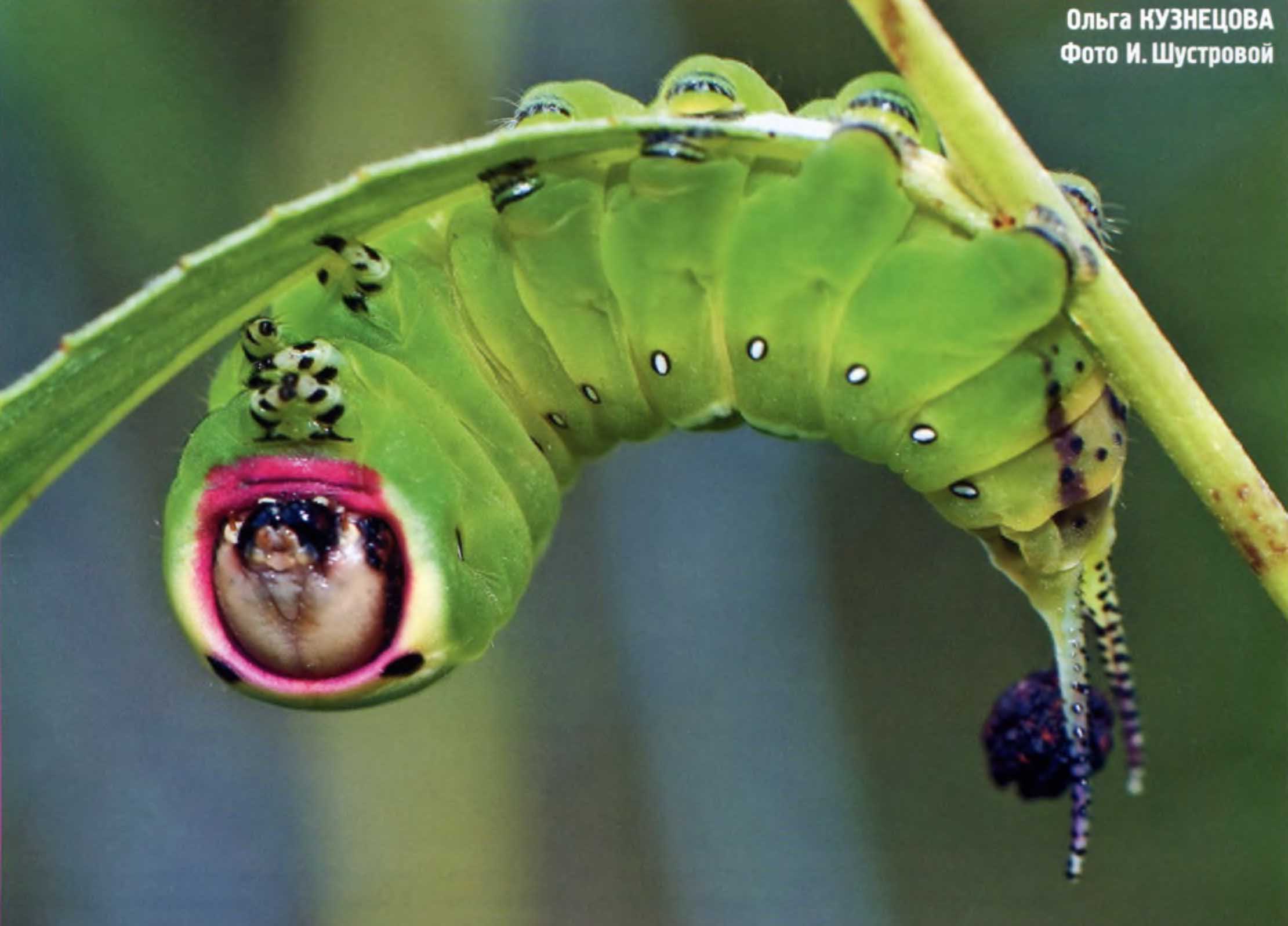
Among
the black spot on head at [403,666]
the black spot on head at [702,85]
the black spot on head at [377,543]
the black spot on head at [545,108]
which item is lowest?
the black spot on head at [403,666]

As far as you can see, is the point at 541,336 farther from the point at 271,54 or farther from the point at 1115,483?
the point at 271,54

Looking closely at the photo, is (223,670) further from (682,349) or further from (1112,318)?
(1112,318)

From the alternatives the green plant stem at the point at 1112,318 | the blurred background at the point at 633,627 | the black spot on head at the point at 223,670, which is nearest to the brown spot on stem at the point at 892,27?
the green plant stem at the point at 1112,318

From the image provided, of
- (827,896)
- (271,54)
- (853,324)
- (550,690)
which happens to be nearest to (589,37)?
(271,54)

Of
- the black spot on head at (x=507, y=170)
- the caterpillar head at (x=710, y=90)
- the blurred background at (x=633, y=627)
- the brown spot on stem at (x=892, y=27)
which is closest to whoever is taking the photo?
the brown spot on stem at (x=892, y=27)

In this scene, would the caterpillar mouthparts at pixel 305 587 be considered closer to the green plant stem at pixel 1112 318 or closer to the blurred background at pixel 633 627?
the green plant stem at pixel 1112 318

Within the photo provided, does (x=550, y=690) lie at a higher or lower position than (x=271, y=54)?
lower

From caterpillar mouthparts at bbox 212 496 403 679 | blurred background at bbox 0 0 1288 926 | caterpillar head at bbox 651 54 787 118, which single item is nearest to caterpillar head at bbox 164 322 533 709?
caterpillar mouthparts at bbox 212 496 403 679
